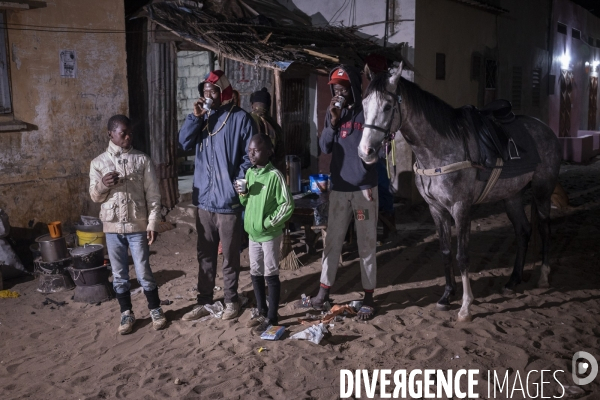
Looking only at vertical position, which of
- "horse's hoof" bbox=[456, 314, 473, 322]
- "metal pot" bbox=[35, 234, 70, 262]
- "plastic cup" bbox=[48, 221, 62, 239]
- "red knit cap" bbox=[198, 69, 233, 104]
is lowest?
"horse's hoof" bbox=[456, 314, 473, 322]

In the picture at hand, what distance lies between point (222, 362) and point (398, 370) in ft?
4.55

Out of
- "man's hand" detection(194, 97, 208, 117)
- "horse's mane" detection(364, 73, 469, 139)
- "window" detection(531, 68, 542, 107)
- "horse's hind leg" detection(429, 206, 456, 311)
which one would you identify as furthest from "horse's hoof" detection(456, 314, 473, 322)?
"window" detection(531, 68, 542, 107)

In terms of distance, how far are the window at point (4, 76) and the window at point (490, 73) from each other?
11239 millimetres

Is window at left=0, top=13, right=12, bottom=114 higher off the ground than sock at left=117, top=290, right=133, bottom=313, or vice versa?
window at left=0, top=13, right=12, bottom=114

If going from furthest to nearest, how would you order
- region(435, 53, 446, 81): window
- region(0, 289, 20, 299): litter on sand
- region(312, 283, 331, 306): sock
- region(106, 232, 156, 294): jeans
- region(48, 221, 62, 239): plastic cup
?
region(435, 53, 446, 81): window < region(48, 221, 62, 239): plastic cup < region(0, 289, 20, 299): litter on sand < region(312, 283, 331, 306): sock < region(106, 232, 156, 294): jeans

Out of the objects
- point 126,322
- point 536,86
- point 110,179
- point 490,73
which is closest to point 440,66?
point 490,73

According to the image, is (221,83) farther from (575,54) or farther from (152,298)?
(575,54)

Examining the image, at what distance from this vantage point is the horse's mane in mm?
4996

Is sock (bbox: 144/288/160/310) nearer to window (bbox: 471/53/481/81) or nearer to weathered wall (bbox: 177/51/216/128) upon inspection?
weathered wall (bbox: 177/51/216/128)

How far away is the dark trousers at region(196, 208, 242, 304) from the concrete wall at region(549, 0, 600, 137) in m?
17.1

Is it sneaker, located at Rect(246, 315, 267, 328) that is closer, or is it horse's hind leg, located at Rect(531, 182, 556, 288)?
sneaker, located at Rect(246, 315, 267, 328)

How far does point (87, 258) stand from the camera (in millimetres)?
5980

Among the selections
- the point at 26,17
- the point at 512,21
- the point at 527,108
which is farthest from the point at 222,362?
the point at 527,108

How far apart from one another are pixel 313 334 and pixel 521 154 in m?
2.98
